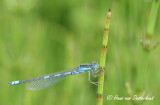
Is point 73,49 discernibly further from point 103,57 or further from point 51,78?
point 103,57

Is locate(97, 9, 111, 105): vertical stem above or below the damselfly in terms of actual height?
below

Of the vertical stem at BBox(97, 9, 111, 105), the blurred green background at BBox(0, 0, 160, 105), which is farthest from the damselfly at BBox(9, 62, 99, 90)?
the vertical stem at BBox(97, 9, 111, 105)

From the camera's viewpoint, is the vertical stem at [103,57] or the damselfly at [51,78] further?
the damselfly at [51,78]

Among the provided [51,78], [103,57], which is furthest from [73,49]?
[103,57]

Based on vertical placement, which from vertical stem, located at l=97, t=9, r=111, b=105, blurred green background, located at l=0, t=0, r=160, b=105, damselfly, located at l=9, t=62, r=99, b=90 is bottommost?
vertical stem, located at l=97, t=9, r=111, b=105

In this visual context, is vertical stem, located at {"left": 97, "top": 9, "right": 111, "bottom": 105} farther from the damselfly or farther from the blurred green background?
the damselfly

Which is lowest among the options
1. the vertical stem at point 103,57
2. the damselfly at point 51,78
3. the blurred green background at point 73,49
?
the vertical stem at point 103,57

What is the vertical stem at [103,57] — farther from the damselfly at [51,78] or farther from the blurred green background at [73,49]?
the damselfly at [51,78]

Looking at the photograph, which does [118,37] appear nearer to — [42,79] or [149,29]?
[149,29]

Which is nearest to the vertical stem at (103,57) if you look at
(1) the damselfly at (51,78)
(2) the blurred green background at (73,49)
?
(2) the blurred green background at (73,49)
